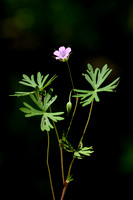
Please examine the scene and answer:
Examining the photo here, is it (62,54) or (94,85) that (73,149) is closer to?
(94,85)

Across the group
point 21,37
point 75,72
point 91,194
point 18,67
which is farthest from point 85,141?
point 21,37

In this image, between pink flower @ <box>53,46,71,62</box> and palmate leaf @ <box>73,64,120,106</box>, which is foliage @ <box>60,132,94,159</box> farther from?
pink flower @ <box>53,46,71,62</box>

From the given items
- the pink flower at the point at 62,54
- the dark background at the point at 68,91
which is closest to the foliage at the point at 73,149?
the pink flower at the point at 62,54

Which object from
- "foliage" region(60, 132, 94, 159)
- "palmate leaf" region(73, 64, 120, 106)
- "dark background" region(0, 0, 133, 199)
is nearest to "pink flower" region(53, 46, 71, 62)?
"palmate leaf" region(73, 64, 120, 106)

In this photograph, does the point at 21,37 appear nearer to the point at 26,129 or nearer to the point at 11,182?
the point at 26,129

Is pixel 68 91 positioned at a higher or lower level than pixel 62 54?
higher

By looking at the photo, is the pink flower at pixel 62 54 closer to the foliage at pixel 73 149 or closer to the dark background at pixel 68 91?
the foliage at pixel 73 149

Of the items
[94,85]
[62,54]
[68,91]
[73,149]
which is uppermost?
[68,91]

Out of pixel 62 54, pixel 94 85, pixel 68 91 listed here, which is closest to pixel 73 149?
pixel 94 85
